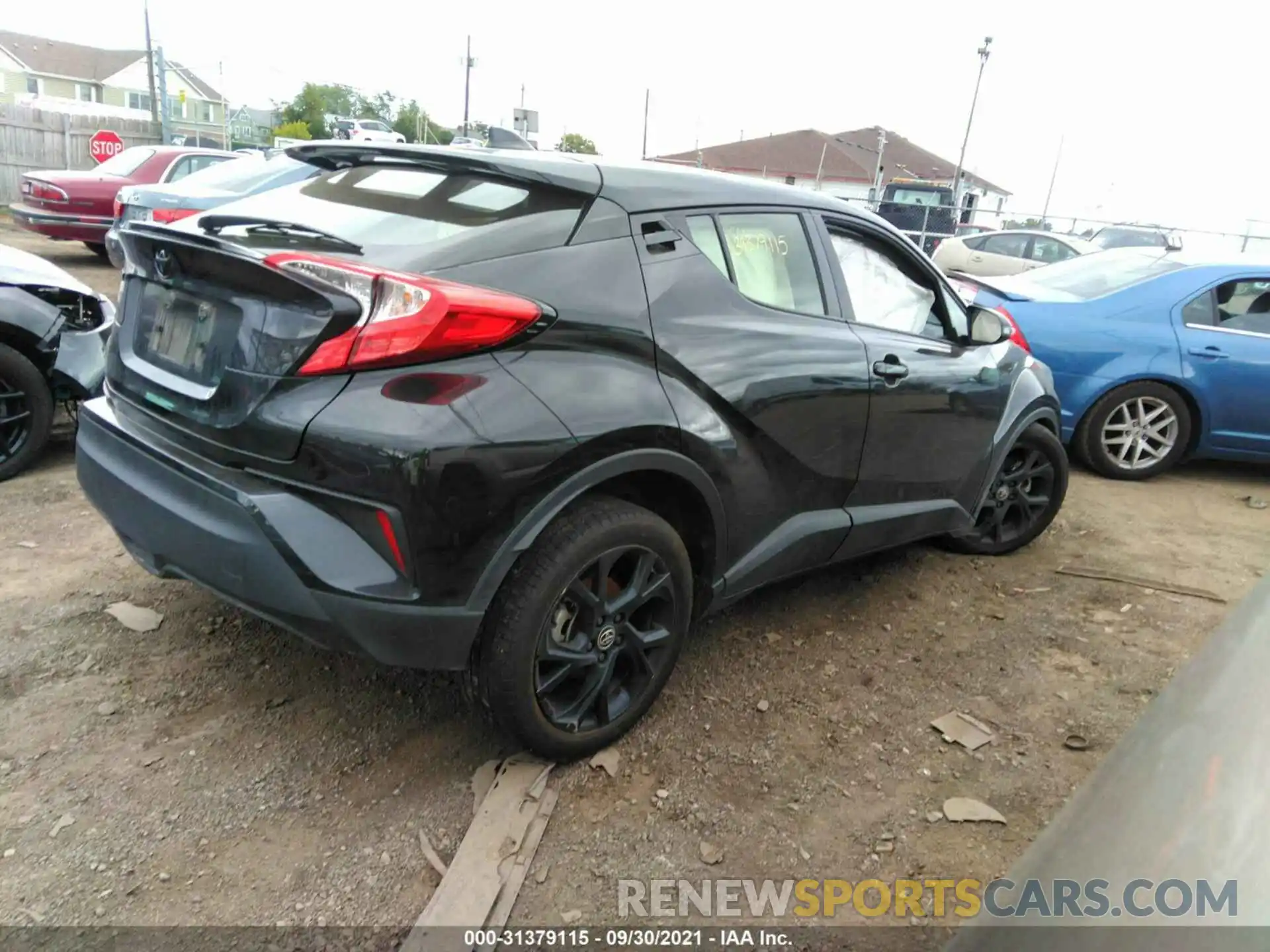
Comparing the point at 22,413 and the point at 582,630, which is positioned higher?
the point at 582,630

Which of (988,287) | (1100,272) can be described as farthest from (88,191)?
(1100,272)

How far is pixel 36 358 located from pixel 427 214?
3125 millimetres

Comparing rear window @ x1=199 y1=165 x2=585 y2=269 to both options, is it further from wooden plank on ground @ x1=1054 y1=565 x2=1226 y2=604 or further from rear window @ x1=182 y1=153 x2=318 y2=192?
rear window @ x1=182 y1=153 x2=318 y2=192

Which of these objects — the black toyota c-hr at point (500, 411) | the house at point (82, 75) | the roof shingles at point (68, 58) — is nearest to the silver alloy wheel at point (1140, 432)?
the black toyota c-hr at point (500, 411)

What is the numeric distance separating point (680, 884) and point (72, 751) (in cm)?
174

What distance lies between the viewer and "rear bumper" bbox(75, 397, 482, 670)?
2.20 m

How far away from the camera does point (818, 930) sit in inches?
89.7

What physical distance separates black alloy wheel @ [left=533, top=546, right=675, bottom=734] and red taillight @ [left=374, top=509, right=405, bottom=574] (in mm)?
447

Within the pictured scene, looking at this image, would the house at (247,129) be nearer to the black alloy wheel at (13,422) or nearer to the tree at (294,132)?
the tree at (294,132)

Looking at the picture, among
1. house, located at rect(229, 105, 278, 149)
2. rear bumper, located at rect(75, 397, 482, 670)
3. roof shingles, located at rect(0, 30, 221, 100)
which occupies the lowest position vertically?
rear bumper, located at rect(75, 397, 482, 670)

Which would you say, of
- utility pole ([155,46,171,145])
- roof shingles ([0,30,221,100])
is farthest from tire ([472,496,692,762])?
roof shingles ([0,30,221,100])

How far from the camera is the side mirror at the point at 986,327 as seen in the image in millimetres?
3893

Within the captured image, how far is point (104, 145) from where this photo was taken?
19.9m

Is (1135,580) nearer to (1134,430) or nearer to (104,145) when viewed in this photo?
(1134,430)
